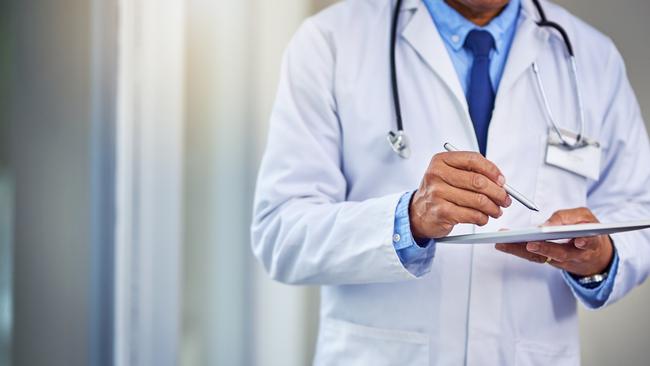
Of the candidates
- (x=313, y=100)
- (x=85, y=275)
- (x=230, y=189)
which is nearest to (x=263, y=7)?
(x=230, y=189)

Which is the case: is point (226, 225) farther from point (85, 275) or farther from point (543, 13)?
point (543, 13)

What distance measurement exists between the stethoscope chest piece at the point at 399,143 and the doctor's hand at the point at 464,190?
206mm

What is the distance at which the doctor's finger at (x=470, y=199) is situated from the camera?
100 centimetres

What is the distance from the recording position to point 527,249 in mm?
1139

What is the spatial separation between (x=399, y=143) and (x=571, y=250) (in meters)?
0.31

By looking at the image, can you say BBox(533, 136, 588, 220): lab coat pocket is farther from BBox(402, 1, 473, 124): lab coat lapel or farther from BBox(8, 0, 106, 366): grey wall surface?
BBox(8, 0, 106, 366): grey wall surface

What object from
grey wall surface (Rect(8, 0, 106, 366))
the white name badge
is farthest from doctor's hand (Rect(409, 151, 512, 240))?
grey wall surface (Rect(8, 0, 106, 366))

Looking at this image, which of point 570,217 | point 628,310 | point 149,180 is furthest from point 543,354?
point 628,310

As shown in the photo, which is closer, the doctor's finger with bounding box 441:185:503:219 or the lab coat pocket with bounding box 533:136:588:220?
the doctor's finger with bounding box 441:185:503:219

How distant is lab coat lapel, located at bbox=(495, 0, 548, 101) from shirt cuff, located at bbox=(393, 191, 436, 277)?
323 mm

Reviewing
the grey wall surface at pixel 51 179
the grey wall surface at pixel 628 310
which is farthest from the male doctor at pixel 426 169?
the grey wall surface at pixel 628 310

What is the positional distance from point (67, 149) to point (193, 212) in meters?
0.58

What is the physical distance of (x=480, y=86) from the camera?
52.4 inches

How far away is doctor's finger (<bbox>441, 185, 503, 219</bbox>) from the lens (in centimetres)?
100
